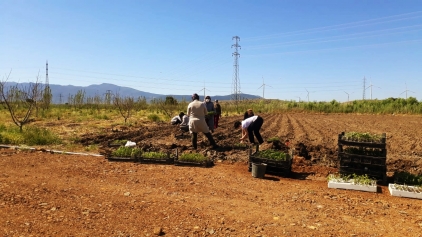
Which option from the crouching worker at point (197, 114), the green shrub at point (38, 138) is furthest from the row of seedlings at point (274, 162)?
the green shrub at point (38, 138)

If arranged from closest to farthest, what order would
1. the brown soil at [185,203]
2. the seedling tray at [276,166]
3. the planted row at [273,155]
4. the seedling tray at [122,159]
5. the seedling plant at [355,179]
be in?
the brown soil at [185,203] < the seedling plant at [355,179] < the seedling tray at [276,166] < the planted row at [273,155] < the seedling tray at [122,159]

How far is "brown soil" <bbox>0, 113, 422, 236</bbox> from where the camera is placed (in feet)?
13.1

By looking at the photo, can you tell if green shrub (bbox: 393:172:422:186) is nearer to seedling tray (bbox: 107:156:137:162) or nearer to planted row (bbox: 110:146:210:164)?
planted row (bbox: 110:146:210:164)

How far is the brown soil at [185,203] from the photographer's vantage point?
3.98m

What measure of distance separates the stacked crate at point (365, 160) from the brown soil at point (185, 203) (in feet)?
1.18

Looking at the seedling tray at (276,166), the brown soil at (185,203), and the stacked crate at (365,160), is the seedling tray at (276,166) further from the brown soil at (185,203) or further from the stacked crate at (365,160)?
the stacked crate at (365,160)

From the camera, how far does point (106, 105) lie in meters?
34.5

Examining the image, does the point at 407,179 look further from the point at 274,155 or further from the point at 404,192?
the point at 274,155

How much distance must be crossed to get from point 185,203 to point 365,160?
3.65 m

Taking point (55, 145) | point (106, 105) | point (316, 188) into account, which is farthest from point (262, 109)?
point (316, 188)

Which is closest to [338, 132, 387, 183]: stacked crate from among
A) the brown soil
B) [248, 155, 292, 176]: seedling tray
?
the brown soil

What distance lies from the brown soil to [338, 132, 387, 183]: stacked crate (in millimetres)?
361

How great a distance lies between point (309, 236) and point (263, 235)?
1.79 ft

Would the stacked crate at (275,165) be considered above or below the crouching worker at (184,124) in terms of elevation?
below
